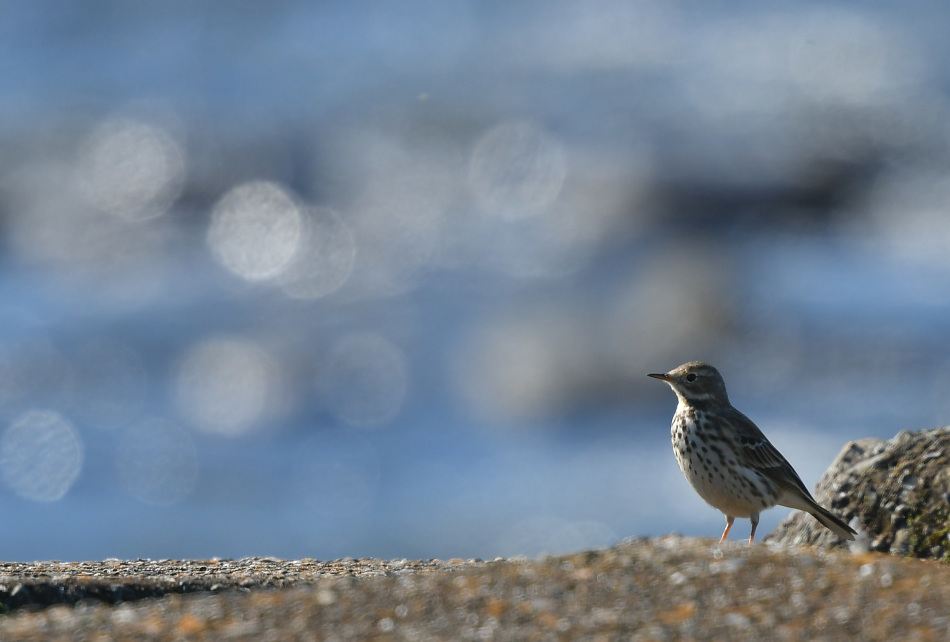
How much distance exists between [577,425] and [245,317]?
6984 millimetres

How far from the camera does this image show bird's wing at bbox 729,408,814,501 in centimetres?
812

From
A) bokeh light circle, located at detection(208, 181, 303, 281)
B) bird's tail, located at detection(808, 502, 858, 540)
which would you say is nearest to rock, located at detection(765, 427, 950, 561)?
bird's tail, located at detection(808, 502, 858, 540)

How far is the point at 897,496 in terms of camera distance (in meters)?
7.23

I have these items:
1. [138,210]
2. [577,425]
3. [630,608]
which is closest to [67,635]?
[630,608]

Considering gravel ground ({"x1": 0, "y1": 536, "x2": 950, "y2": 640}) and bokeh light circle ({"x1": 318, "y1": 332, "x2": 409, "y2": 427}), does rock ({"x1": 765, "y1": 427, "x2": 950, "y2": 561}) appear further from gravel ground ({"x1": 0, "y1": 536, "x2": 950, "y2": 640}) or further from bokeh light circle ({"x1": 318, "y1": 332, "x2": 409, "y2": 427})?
bokeh light circle ({"x1": 318, "y1": 332, "x2": 409, "y2": 427})

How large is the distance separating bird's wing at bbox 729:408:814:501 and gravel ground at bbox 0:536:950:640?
8.21ft

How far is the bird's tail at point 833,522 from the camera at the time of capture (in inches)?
293

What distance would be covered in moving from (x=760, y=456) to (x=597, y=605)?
394 centimetres

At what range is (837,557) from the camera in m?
5.40

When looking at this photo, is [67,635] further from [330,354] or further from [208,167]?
[208,167]

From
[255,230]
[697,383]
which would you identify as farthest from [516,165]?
[697,383]

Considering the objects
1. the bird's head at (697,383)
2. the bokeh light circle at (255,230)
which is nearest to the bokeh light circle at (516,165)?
the bokeh light circle at (255,230)

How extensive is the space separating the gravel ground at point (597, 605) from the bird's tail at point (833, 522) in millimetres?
1939

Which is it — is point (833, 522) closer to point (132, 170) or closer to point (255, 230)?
point (255, 230)
